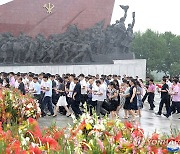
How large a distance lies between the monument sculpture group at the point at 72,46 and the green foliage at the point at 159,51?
76.2ft

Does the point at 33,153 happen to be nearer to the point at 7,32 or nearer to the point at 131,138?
the point at 131,138

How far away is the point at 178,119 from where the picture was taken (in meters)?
9.80

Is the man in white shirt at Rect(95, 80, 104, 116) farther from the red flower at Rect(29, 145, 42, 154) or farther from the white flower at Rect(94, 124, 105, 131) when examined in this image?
the red flower at Rect(29, 145, 42, 154)

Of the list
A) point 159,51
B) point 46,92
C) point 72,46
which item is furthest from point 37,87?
point 159,51

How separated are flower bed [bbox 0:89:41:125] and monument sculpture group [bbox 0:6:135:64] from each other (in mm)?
13146

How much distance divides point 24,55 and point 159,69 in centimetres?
3068

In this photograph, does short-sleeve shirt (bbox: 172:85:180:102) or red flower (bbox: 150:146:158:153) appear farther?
short-sleeve shirt (bbox: 172:85:180:102)

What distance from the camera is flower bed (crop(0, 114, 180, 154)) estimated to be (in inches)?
94.7

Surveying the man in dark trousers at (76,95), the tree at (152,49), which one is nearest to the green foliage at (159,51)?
the tree at (152,49)

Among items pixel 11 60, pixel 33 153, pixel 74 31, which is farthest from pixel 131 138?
pixel 74 31

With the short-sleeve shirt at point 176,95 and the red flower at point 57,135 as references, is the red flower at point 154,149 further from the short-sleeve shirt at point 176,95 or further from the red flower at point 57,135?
the short-sleeve shirt at point 176,95

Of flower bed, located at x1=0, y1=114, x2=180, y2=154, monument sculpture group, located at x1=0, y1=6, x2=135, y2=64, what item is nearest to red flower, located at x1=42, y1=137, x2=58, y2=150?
flower bed, located at x1=0, y1=114, x2=180, y2=154

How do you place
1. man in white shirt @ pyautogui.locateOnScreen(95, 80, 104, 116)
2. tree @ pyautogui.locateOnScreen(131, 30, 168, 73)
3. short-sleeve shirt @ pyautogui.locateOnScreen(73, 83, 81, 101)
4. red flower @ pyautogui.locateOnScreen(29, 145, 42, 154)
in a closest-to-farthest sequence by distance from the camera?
red flower @ pyautogui.locateOnScreen(29, 145, 42, 154) < man in white shirt @ pyautogui.locateOnScreen(95, 80, 104, 116) < short-sleeve shirt @ pyautogui.locateOnScreen(73, 83, 81, 101) < tree @ pyautogui.locateOnScreen(131, 30, 168, 73)

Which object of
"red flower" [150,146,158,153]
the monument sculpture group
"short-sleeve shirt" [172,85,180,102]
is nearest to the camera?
"red flower" [150,146,158,153]
